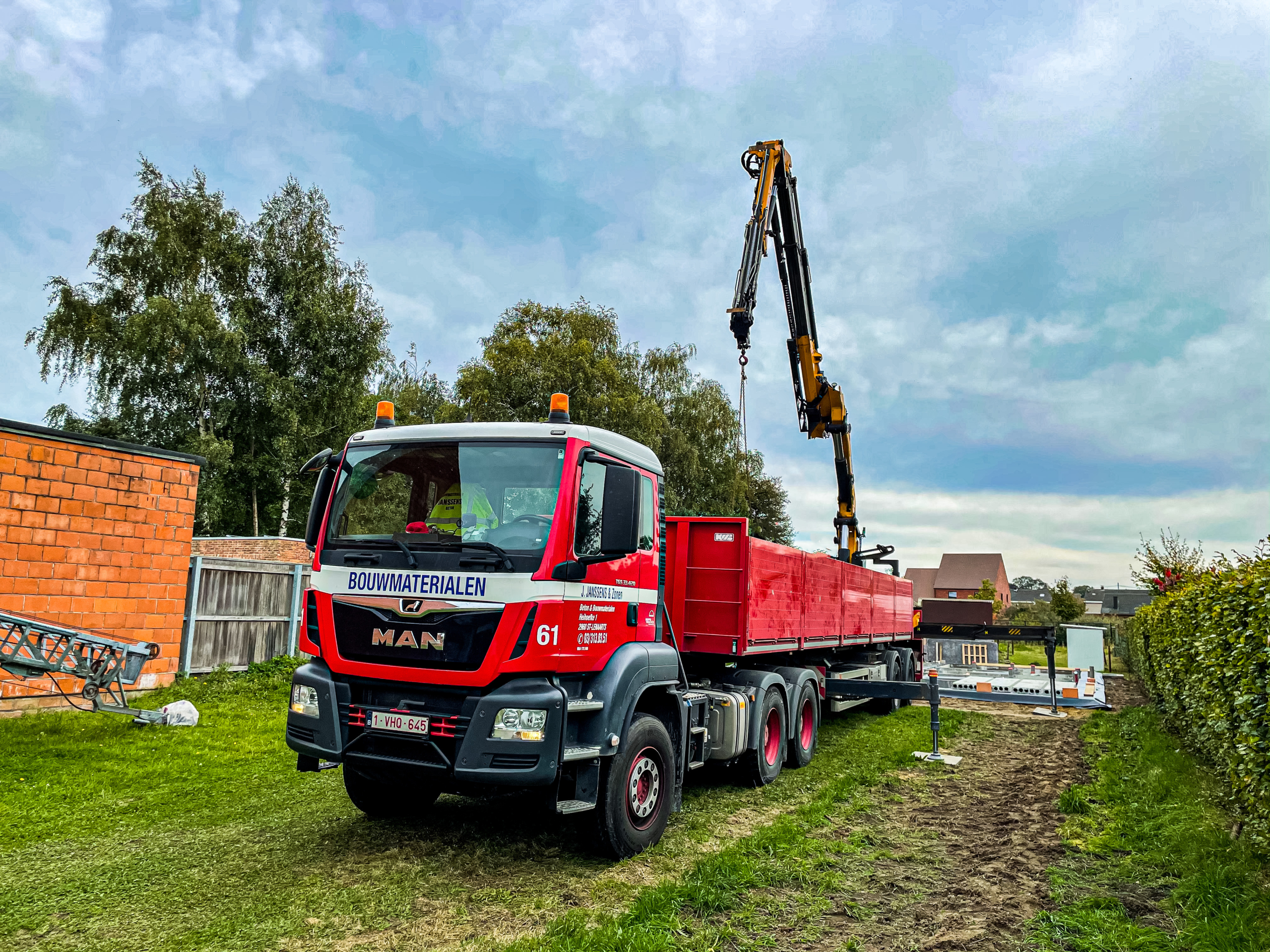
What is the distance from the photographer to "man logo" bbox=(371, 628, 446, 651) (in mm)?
4875

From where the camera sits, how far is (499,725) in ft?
15.3

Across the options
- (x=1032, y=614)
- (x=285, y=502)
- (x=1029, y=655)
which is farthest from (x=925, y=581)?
(x=285, y=502)

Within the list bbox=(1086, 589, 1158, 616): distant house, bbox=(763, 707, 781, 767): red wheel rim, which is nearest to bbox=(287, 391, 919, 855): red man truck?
bbox=(763, 707, 781, 767): red wheel rim

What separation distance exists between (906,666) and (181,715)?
11506mm

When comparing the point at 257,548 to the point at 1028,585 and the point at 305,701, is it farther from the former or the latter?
the point at 1028,585

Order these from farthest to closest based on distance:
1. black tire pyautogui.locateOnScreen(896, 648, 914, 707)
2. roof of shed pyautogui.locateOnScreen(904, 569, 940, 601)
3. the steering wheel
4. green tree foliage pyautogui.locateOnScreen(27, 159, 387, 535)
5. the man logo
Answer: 1. roof of shed pyautogui.locateOnScreen(904, 569, 940, 601)
2. green tree foliage pyautogui.locateOnScreen(27, 159, 387, 535)
3. black tire pyautogui.locateOnScreen(896, 648, 914, 707)
4. the steering wheel
5. the man logo

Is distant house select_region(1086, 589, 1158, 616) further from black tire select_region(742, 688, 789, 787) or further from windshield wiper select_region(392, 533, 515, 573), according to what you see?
windshield wiper select_region(392, 533, 515, 573)

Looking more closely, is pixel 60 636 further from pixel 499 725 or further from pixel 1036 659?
pixel 1036 659

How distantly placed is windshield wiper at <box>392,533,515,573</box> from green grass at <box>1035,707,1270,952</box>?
3576mm

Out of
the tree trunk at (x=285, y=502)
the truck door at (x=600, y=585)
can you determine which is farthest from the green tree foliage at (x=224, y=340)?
the truck door at (x=600, y=585)

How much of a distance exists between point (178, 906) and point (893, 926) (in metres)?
3.95

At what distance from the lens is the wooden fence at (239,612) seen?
453 inches

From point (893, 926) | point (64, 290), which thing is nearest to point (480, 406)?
point (64, 290)

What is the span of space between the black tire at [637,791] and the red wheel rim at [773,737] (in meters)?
2.47
